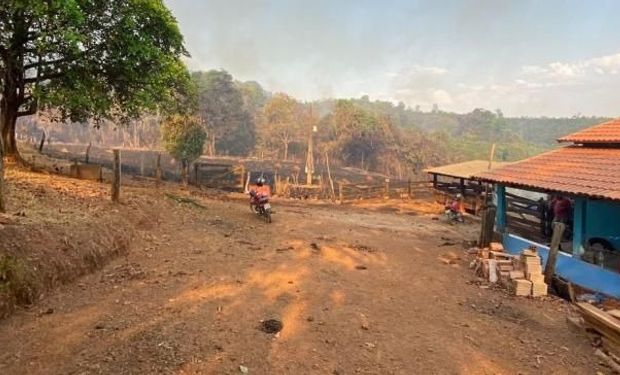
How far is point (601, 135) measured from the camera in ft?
45.0

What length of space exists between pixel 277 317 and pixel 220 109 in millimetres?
58241

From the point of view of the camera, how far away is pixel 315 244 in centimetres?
1246

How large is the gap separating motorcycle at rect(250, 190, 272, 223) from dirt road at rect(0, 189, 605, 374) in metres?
3.69

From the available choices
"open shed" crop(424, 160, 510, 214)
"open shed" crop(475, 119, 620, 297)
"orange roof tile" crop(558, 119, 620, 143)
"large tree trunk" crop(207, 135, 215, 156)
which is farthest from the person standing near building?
"large tree trunk" crop(207, 135, 215, 156)

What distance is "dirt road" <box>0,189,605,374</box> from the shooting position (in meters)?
5.62

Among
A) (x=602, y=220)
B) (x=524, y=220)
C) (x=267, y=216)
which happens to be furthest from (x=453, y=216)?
(x=267, y=216)

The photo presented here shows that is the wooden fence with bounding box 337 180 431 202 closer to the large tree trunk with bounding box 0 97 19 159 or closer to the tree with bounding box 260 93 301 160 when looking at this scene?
the large tree trunk with bounding box 0 97 19 159

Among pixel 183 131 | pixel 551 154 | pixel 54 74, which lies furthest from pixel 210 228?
pixel 183 131

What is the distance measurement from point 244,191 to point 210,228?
16.8m

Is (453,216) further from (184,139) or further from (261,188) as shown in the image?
(184,139)

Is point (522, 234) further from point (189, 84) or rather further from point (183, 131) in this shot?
point (183, 131)

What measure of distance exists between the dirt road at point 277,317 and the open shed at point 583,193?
79.8 inches

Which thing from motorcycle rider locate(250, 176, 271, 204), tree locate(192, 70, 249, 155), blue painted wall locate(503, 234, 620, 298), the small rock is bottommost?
blue painted wall locate(503, 234, 620, 298)

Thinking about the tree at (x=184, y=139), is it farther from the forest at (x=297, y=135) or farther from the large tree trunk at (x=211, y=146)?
the large tree trunk at (x=211, y=146)
